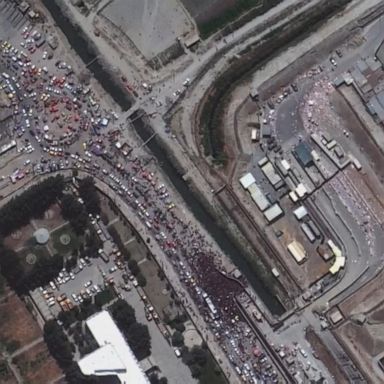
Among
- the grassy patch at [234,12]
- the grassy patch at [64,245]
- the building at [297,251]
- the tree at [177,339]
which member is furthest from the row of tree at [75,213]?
the grassy patch at [234,12]

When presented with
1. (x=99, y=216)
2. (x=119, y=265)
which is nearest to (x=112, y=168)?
A: (x=99, y=216)

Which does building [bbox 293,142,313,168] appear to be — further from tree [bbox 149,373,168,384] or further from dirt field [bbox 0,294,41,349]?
dirt field [bbox 0,294,41,349]

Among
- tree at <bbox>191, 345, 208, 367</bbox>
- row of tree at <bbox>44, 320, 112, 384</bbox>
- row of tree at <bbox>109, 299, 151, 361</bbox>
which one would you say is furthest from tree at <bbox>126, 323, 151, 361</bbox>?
tree at <bbox>191, 345, 208, 367</bbox>

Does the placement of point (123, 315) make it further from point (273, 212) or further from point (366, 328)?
point (366, 328)

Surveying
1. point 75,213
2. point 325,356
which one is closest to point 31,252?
point 75,213

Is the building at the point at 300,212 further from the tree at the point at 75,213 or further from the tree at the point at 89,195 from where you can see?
the tree at the point at 75,213

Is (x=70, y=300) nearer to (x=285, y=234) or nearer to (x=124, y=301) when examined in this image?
(x=124, y=301)
